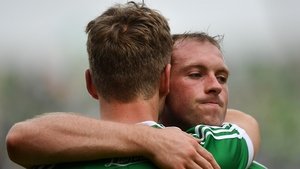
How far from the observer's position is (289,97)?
1030cm

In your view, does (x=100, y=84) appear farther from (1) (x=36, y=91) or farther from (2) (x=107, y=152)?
(1) (x=36, y=91)

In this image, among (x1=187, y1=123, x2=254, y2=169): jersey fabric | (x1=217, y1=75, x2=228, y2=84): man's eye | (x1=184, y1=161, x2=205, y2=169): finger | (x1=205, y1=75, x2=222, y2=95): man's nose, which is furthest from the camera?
(x1=217, y1=75, x2=228, y2=84): man's eye

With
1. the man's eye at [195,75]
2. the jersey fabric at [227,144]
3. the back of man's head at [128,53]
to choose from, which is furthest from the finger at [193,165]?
the man's eye at [195,75]

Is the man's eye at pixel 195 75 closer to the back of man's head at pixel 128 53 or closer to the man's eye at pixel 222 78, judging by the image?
the man's eye at pixel 222 78

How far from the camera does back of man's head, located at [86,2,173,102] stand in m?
2.51

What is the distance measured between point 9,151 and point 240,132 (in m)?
0.79

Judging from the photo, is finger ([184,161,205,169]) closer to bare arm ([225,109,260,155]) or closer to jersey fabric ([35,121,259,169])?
jersey fabric ([35,121,259,169])

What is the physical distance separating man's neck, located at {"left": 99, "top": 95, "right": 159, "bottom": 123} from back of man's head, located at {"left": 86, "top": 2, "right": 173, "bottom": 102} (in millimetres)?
20

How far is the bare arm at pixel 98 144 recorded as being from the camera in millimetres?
2418

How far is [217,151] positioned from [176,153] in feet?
0.52

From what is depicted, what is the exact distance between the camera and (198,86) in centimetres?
279

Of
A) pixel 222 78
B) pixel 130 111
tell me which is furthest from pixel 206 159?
pixel 222 78

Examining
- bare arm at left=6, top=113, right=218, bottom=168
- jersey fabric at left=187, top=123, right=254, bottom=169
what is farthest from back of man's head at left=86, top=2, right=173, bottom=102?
jersey fabric at left=187, top=123, right=254, bottom=169

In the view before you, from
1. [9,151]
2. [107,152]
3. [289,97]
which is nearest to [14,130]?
[9,151]
